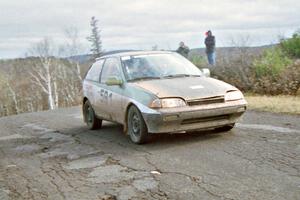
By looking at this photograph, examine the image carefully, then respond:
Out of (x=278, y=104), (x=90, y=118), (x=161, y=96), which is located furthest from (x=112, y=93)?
(x=278, y=104)

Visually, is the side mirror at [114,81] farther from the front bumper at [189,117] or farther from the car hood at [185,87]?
the front bumper at [189,117]

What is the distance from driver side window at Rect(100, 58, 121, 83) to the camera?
866 cm

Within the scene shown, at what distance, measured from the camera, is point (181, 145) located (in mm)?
7254

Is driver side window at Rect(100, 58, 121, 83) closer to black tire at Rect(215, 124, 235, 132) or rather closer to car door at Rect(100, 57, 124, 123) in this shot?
car door at Rect(100, 57, 124, 123)

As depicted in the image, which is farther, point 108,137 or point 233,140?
point 108,137

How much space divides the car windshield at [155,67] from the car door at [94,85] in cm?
109

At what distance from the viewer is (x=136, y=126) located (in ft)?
25.0

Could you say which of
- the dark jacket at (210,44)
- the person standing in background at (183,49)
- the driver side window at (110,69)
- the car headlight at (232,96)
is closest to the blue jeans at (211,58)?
the dark jacket at (210,44)

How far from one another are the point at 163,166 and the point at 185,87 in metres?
1.86

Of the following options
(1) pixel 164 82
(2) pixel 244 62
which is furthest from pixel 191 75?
(2) pixel 244 62

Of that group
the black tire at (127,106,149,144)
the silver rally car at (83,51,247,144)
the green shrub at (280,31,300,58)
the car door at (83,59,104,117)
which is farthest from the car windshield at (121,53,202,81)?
the green shrub at (280,31,300,58)

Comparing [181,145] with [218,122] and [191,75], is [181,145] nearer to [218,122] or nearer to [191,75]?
[218,122]

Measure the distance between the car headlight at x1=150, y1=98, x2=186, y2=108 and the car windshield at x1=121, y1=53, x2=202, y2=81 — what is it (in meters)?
1.10

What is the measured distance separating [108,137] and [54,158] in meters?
1.74
